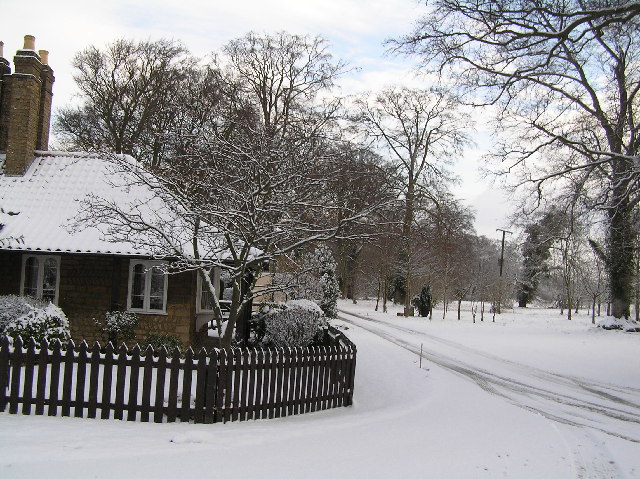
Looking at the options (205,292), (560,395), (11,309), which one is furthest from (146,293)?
(560,395)

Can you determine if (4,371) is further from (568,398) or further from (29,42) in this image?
→ (29,42)

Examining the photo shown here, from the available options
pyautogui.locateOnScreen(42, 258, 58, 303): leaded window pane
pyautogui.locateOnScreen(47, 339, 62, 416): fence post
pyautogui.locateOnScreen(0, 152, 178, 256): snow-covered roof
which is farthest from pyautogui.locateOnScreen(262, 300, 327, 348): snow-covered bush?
pyautogui.locateOnScreen(47, 339, 62, 416): fence post

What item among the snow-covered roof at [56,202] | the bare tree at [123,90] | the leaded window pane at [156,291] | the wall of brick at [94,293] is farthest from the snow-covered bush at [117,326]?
the bare tree at [123,90]

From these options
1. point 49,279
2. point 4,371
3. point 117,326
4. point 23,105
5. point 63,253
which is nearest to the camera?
point 4,371

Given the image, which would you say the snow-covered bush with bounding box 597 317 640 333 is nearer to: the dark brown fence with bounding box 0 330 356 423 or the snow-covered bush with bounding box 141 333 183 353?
the snow-covered bush with bounding box 141 333 183 353

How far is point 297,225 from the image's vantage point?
402 inches

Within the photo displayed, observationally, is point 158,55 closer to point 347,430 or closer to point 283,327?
point 283,327

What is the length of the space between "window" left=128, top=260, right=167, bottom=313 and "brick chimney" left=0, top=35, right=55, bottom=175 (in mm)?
4732

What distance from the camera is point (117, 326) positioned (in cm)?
1363

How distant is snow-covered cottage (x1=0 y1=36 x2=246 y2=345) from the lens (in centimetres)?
1359

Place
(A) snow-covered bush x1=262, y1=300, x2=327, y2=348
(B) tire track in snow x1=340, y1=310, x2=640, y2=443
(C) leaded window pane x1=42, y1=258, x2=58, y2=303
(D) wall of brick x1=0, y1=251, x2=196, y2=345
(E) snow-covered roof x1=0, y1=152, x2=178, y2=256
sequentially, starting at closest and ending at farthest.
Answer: (B) tire track in snow x1=340, y1=310, x2=640, y2=443, (E) snow-covered roof x1=0, y1=152, x2=178, y2=256, (D) wall of brick x1=0, y1=251, x2=196, y2=345, (C) leaded window pane x1=42, y1=258, x2=58, y2=303, (A) snow-covered bush x1=262, y1=300, x2=327, y2=348

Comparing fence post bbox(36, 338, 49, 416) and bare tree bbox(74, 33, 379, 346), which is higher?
bare tree bbox(74, 33, 379, 346)

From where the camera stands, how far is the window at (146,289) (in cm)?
1445

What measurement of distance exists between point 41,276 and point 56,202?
83.8 inches
